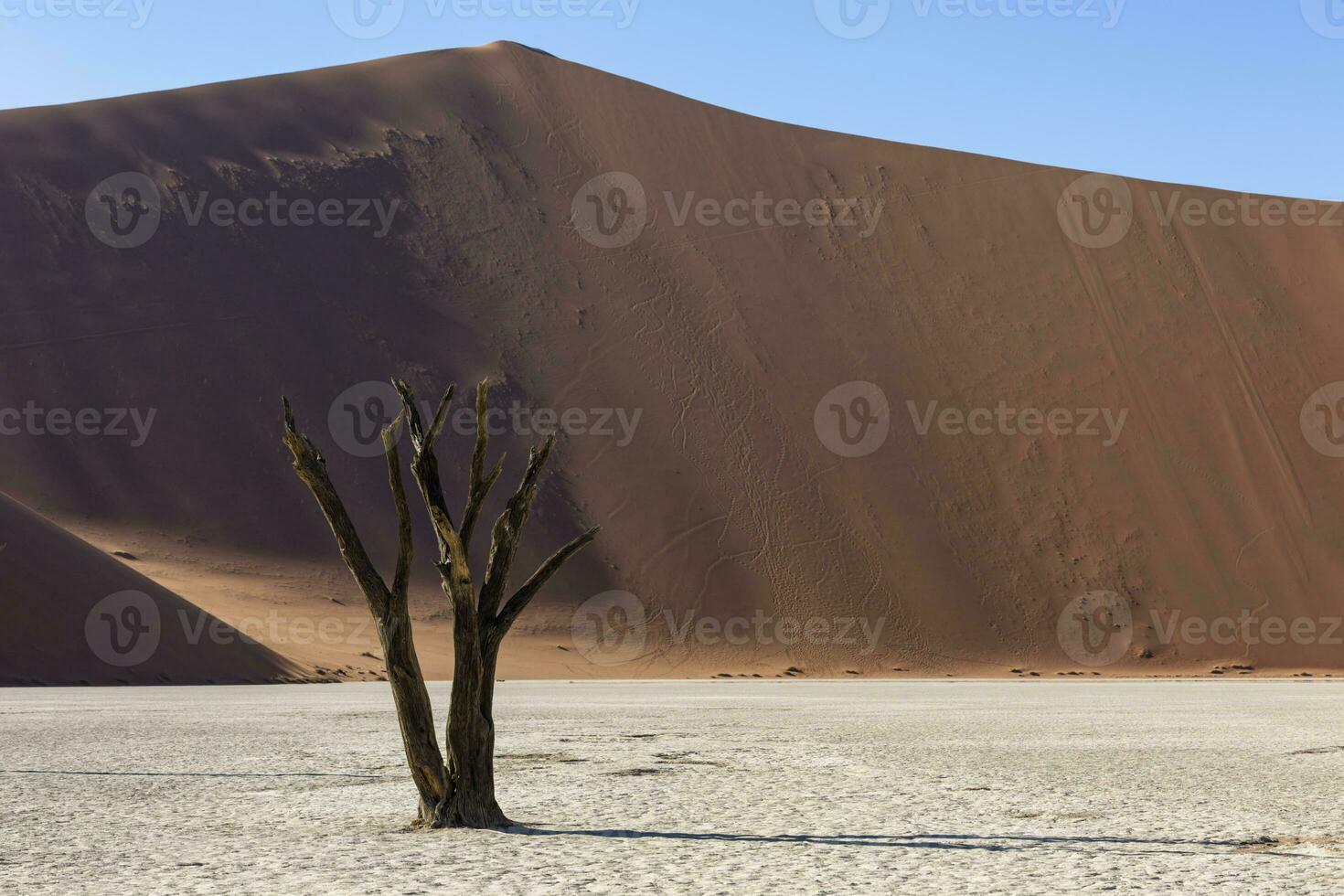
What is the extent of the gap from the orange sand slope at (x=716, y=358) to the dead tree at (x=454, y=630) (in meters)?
27.1

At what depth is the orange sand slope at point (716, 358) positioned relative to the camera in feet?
132

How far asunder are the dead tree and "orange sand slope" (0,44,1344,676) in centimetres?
2713

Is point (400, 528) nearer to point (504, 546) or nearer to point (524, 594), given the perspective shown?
point (504, 546)

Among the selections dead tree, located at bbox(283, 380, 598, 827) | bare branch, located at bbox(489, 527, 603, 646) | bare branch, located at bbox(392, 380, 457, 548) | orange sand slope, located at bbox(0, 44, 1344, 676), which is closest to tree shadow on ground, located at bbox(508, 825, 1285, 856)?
dead tree, located at bbox(283, 380, 598, 827)

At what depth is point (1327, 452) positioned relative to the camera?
46594mm

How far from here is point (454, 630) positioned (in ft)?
23.3

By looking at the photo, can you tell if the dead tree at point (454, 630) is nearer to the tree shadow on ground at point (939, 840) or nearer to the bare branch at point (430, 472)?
the bare branch at point (430, 472)

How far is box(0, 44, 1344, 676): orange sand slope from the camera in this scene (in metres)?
40.3

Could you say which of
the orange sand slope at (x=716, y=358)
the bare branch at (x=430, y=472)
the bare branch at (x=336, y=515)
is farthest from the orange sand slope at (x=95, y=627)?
the bare branch at (x=430, y=472)

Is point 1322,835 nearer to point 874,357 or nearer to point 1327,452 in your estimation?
point 874,357

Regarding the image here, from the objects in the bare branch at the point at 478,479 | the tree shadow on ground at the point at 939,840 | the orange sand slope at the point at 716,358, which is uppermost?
the orange sand slope at the point at 716,358

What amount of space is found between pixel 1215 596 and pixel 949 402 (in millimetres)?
10077

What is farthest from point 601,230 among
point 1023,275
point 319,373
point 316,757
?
point 316,757

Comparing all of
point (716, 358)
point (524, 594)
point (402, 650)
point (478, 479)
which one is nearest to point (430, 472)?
point (478, 479)
